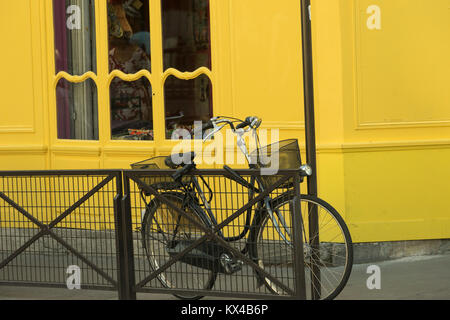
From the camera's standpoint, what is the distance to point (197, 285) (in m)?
5.83

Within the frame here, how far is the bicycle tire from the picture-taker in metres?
5.81

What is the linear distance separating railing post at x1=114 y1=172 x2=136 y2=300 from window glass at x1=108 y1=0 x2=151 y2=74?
2.62 metres

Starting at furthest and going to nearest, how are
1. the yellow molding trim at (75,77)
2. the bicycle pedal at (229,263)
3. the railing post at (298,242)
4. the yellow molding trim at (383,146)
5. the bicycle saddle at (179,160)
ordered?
the yellow molding trim at (75,77) < the yellow molding trim at (383,146) < the bicycle saddle at (179,160) < the bicycle pedal at (229,263) < the railing post at (298,242)

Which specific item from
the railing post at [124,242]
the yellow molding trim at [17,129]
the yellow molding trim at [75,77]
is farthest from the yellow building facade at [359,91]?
the railing post at [124,242]

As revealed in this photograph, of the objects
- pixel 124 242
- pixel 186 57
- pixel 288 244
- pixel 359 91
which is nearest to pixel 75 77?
pixel 186 57

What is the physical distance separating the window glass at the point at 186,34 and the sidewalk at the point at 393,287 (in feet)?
7.81

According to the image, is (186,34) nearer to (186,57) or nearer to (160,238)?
(186,57)

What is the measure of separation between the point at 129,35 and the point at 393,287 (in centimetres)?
356

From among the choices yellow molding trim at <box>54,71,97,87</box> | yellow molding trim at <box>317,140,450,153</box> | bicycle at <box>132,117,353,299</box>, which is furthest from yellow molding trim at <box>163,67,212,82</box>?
bicycle at <box>132,117,353,299</box>

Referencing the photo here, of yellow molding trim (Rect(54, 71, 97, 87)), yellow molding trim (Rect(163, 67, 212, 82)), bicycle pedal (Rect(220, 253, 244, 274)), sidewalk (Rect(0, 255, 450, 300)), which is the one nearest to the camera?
bicycle pedal (Rect(220, 253, 244, 274))

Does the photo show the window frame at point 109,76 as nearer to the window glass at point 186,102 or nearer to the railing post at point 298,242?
the window glass at point 186,102

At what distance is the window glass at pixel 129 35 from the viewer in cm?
820

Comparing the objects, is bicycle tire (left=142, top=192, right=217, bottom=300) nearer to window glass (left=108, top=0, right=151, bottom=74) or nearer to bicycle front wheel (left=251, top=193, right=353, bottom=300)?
bicycle front wheel (left=251, top=193, right=353, bottom=300)

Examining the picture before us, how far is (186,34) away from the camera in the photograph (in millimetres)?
8016
